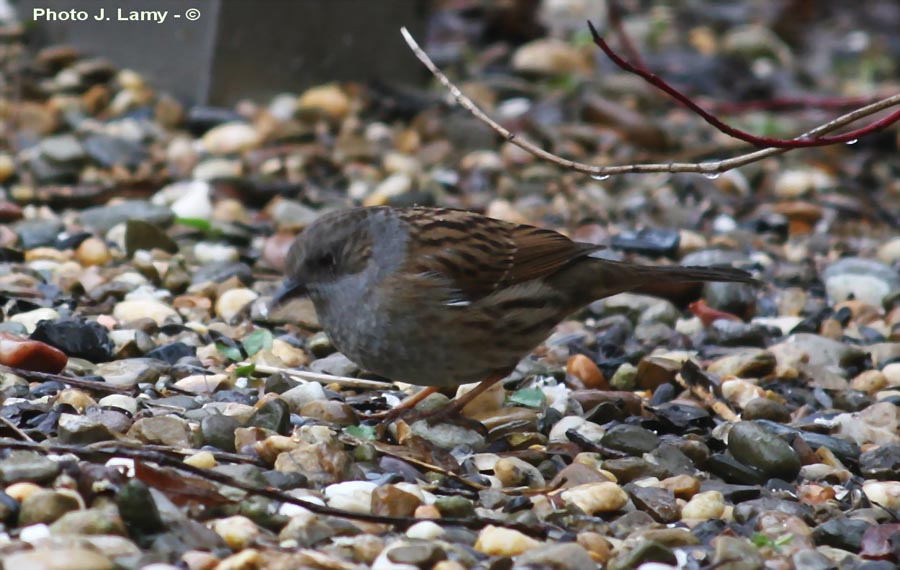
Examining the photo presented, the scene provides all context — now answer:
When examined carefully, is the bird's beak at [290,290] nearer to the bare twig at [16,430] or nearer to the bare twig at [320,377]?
the bare twig at [320,377]

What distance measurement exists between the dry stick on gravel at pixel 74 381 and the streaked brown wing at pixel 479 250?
958mm

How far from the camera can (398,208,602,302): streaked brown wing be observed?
4.15 meters

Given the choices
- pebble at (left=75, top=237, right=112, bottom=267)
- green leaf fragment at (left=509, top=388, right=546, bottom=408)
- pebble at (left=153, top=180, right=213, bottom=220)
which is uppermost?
pebble at (left=153, top=180, right=213, bottom=220)

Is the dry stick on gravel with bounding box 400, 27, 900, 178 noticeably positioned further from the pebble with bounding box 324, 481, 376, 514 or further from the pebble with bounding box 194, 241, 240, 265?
the pebble with bounding box 194, 241, 240, 265

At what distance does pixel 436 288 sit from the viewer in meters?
4.06

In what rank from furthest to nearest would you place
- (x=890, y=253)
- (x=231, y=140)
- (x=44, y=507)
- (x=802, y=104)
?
(x=231, y=140), (x=890, y=253), (x=802, y=104), (x=44, y=507)

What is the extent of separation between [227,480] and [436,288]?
107 cm

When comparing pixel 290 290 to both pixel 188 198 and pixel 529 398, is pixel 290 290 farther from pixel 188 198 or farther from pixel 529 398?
pixel 188 198

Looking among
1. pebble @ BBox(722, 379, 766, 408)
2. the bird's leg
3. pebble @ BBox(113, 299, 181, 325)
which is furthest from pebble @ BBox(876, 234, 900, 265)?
pebble @ BBox(113, 299, 181, 325)

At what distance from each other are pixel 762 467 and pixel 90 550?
2055 millimetres

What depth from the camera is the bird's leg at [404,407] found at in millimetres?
4168

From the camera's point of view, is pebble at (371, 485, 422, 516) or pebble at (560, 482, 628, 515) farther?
pebble at (560, 482, 628, 515)

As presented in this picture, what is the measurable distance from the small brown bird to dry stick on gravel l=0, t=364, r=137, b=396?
56cm

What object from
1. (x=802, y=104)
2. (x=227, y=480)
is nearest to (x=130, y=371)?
(x=227, y=480)
